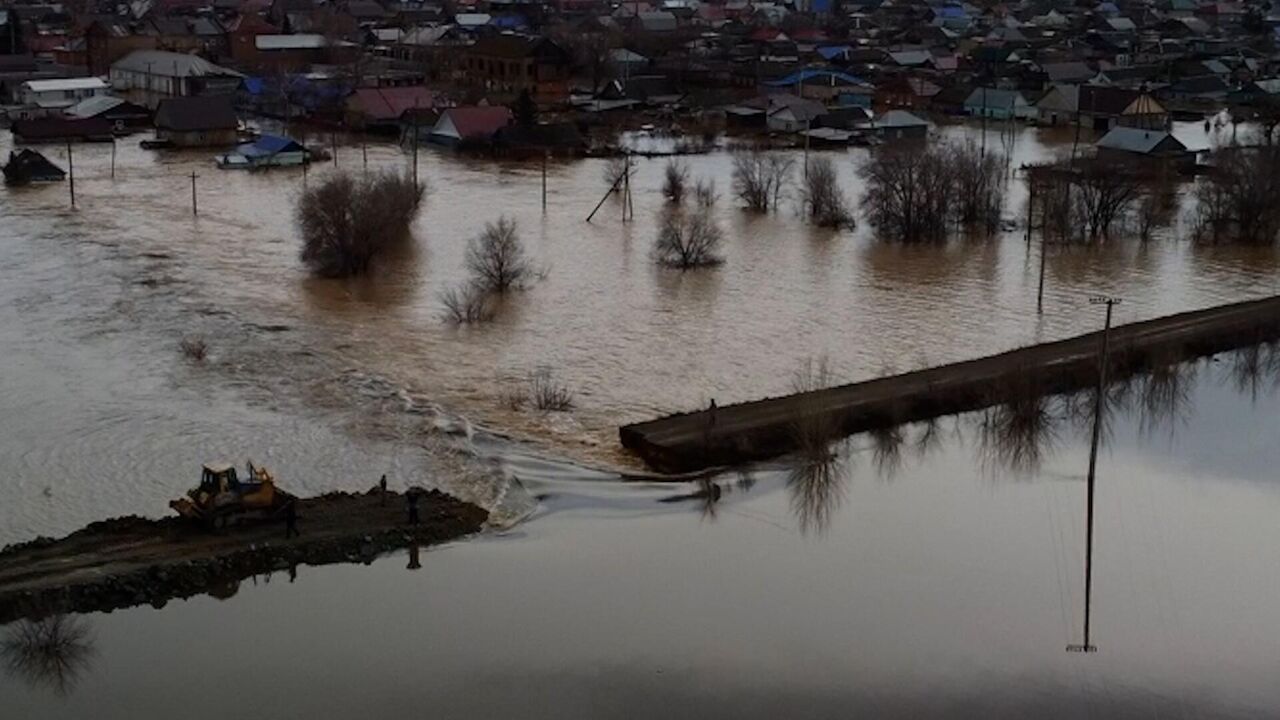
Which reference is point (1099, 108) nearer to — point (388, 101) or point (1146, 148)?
point (1146, 148)

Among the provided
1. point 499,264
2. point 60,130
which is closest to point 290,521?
point 499,264

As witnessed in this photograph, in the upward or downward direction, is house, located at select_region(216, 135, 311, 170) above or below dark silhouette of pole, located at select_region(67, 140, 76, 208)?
above

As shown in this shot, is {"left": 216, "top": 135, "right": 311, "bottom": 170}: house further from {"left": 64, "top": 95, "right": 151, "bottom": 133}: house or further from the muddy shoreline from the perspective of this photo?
the muddy shoreline

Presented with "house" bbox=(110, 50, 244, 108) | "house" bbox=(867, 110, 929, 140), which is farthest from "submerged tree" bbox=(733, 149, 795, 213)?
"house" bbox=(110, 50, 244, 108)

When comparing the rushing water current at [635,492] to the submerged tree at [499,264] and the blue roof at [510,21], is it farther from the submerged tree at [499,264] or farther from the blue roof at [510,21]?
the blue roof at [510,21]

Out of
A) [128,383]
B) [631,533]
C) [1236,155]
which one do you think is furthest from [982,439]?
[1236,155]

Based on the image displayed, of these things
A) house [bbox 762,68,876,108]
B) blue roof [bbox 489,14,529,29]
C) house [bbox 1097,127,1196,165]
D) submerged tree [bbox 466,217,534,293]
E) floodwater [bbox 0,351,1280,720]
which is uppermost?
blue roof [bbox 489,14,529,29]
